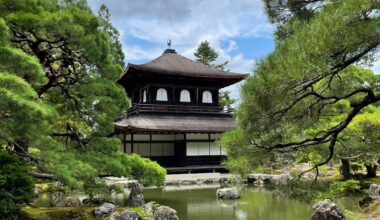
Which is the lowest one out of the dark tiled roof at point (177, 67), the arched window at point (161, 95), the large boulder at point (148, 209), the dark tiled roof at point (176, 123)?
the large boulder at point (148, 209)

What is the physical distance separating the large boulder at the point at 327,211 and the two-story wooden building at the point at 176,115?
12.0 meters

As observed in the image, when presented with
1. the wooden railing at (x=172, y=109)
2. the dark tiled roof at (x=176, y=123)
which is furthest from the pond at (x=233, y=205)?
the wooden railing at (x=172, y=109)

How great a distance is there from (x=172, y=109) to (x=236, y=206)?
35.6 ft

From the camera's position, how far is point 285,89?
14.5 ft

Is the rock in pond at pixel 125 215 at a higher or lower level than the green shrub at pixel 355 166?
lower

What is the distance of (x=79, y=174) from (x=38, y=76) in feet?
6.41

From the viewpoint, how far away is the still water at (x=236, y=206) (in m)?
9.86

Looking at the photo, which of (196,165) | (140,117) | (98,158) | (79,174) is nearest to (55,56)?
(98,158)

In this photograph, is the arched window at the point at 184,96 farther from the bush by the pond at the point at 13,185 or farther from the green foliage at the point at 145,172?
the bush by the pond at the point at 13,185

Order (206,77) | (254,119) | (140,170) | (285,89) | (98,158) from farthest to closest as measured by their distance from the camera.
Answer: (206,77) < (140,170) < (98,158) < (254,119) < (285,89)

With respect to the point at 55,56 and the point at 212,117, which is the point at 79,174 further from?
the point at 212,117

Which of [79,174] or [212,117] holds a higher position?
[212,117]

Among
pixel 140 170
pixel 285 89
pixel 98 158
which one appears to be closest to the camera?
pixel 285 89

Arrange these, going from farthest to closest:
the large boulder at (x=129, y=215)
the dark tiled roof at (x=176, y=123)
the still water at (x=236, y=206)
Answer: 1. the dark tiled roof at (x=176, y=123)
2. the still water at (x=236, y=206)
3. the large boulder at (x=129, y=215)
